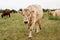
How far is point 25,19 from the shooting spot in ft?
29.3

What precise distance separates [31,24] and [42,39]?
2.96ft

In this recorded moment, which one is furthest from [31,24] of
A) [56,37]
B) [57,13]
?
[57,13]

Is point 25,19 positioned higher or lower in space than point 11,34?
higher

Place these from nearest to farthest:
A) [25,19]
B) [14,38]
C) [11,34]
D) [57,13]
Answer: [25,19], [14,38], [11,34], [57,13]

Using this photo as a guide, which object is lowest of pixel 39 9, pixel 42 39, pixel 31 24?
pixel 42 39

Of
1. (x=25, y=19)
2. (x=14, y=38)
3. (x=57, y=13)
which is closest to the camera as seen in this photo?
(x=25, y=19)

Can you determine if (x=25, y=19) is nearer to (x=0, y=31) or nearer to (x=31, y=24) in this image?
(x=31, y=24)

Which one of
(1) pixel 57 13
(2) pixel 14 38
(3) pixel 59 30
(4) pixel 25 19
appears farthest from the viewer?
(1) pixel 57 13

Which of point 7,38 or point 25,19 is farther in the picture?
point 7,38

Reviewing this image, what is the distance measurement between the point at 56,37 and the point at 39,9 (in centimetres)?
207

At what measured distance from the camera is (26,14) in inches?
356

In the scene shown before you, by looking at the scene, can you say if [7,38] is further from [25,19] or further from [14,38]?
[25,19]

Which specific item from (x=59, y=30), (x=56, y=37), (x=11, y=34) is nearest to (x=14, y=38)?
(x=11, y=34)

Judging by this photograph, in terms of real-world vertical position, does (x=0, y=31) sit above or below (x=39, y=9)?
below
